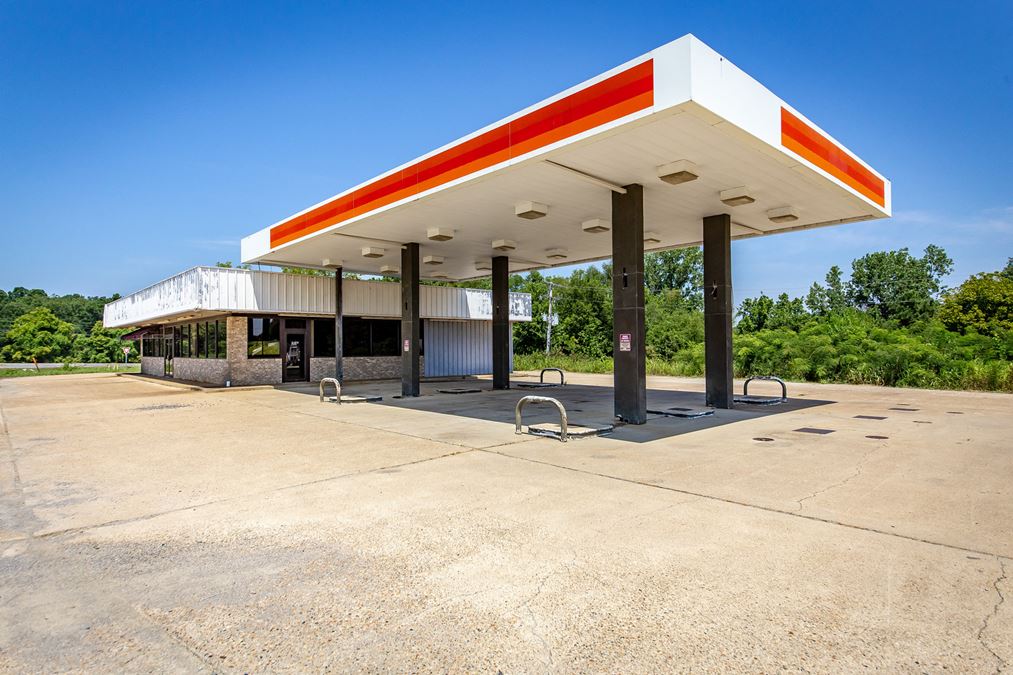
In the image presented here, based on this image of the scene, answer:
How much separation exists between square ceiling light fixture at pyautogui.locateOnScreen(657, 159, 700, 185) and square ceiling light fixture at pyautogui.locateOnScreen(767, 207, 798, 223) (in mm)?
4300

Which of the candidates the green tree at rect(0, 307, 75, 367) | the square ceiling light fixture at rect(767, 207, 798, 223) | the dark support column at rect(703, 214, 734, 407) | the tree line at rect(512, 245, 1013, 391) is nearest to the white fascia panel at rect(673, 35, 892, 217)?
the square ceiling light fixture at rect(767, 207, 798, 223)

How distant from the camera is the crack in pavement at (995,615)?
→ 2910mm

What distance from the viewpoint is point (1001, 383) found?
18328mm

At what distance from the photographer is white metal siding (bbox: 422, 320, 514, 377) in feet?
92.2

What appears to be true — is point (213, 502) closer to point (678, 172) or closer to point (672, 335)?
point (678, 172)

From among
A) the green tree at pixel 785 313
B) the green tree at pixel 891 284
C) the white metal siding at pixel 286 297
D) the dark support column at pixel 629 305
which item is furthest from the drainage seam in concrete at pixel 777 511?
the green tree at pixel 891 284

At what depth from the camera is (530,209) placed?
42.1 ft

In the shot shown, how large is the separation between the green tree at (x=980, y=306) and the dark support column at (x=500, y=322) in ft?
98.4

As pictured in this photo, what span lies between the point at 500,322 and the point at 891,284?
53.7 metres

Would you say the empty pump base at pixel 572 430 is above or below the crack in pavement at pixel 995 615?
above

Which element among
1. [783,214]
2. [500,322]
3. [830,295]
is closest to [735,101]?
[783,214]

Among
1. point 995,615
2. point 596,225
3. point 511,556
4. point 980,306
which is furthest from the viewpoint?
point 980,306

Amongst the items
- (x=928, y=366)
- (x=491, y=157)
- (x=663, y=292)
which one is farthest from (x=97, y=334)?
(x=928, y=366)

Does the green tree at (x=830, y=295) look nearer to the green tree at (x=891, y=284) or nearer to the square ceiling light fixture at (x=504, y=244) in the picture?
the green tree at (x=891, y=284)
